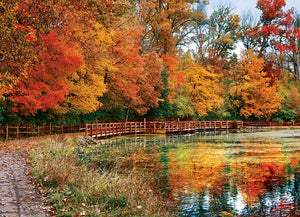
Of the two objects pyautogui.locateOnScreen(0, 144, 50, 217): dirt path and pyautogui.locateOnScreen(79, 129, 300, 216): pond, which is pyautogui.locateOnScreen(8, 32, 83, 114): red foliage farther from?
pyautogui.locateOnScreen(0, 144, 50, 217): dirt path

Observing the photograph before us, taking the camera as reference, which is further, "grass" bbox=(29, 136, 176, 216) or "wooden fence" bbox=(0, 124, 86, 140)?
"wooden fence" bbox=(0, 124, 86, 140)

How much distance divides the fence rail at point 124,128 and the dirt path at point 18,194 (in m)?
14.1

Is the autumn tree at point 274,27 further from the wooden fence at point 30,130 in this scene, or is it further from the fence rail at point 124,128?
the wooden fence at point 30,130

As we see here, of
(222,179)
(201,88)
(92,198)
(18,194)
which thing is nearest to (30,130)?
(222,179)

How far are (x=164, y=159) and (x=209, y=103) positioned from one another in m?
36.9

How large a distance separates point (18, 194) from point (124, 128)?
32.8m

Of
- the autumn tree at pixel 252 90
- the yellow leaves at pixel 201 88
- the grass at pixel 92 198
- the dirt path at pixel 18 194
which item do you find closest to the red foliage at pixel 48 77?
the dirt path at pixel 18 194

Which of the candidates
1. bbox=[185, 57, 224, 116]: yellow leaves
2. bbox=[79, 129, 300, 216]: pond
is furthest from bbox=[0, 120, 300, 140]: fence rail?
bbox=[79, 129, 300, 216]: pond

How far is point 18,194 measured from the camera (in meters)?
9.34

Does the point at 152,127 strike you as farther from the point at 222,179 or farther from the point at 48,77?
the point at 222,179

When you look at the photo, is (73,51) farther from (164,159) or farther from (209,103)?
(209,103)

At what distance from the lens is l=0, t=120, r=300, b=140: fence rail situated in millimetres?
29339

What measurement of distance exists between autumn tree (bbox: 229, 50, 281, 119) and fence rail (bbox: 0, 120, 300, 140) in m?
2.78

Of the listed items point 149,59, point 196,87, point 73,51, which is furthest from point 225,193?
point 196,87
